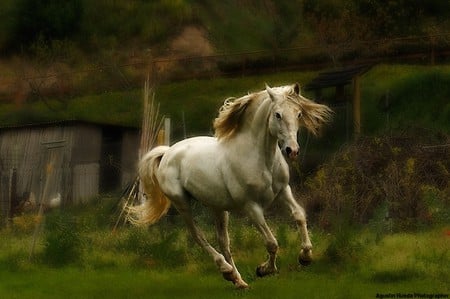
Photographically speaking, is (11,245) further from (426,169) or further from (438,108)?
(438,108)

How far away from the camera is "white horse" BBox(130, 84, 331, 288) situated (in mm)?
10641

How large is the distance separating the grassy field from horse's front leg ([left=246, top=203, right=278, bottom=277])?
213mm

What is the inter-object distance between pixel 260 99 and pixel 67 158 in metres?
17.4

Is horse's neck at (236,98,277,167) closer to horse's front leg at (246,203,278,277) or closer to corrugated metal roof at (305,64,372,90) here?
horse's front leg at (246,203,278,277)

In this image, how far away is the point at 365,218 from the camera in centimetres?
1692

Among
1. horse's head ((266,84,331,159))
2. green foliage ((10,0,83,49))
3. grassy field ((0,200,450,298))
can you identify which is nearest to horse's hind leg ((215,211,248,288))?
grassy field ((0,200,450,298))

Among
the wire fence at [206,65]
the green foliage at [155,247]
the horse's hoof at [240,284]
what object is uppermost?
the wire fence at [206,65]

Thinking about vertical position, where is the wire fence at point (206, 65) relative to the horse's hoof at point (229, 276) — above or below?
above

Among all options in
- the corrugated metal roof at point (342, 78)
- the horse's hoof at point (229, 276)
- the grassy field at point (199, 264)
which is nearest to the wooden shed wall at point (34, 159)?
the corrugated metal roof at point (342, 78)

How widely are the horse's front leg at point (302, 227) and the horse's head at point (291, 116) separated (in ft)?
2.09

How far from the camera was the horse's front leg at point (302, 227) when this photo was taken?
1045cm

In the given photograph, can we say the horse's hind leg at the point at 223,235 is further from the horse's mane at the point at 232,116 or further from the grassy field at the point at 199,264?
the horse's mane at the point at 232,116

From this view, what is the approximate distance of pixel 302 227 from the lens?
10609 mm

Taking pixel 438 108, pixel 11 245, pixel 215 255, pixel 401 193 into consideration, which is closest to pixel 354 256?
pixel 215 255
